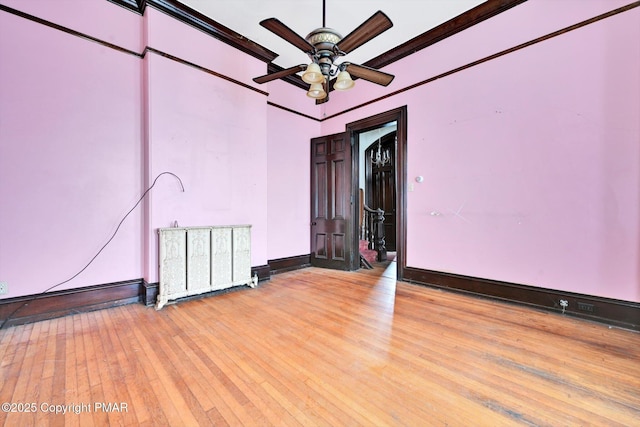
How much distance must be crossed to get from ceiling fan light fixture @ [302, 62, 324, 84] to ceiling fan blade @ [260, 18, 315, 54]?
0.15 meters

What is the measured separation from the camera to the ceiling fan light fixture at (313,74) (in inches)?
93.2

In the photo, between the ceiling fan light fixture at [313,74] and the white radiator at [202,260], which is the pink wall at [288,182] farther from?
the ceiling fan light fixture at [313,74]

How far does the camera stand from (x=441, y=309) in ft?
9.29

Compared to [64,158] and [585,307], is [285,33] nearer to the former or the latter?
[64,158]

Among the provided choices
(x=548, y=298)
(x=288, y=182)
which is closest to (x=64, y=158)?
(x=288, y=182)

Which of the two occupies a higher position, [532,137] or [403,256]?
[532,137]

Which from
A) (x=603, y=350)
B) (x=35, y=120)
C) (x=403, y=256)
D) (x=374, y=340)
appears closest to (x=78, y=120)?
(x=35, y=120)

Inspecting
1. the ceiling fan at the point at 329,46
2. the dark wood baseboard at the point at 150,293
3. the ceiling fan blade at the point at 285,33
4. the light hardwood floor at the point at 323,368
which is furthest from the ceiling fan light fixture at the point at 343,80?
the dark wood baseboard at the point at 150,293

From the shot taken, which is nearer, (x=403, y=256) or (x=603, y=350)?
(x=603, y=350)

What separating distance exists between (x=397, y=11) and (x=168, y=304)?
4.42m

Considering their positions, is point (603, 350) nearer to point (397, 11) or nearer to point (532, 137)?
point (532, 137)

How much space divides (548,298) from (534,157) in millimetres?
1500

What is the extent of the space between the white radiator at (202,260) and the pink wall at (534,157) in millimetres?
2454

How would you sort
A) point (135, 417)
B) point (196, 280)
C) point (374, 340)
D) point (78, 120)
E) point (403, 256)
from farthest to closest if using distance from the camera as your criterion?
point (403, 256)
point (196, 280)
point (78, 120)
point (374, 340)
point (135, 417)
